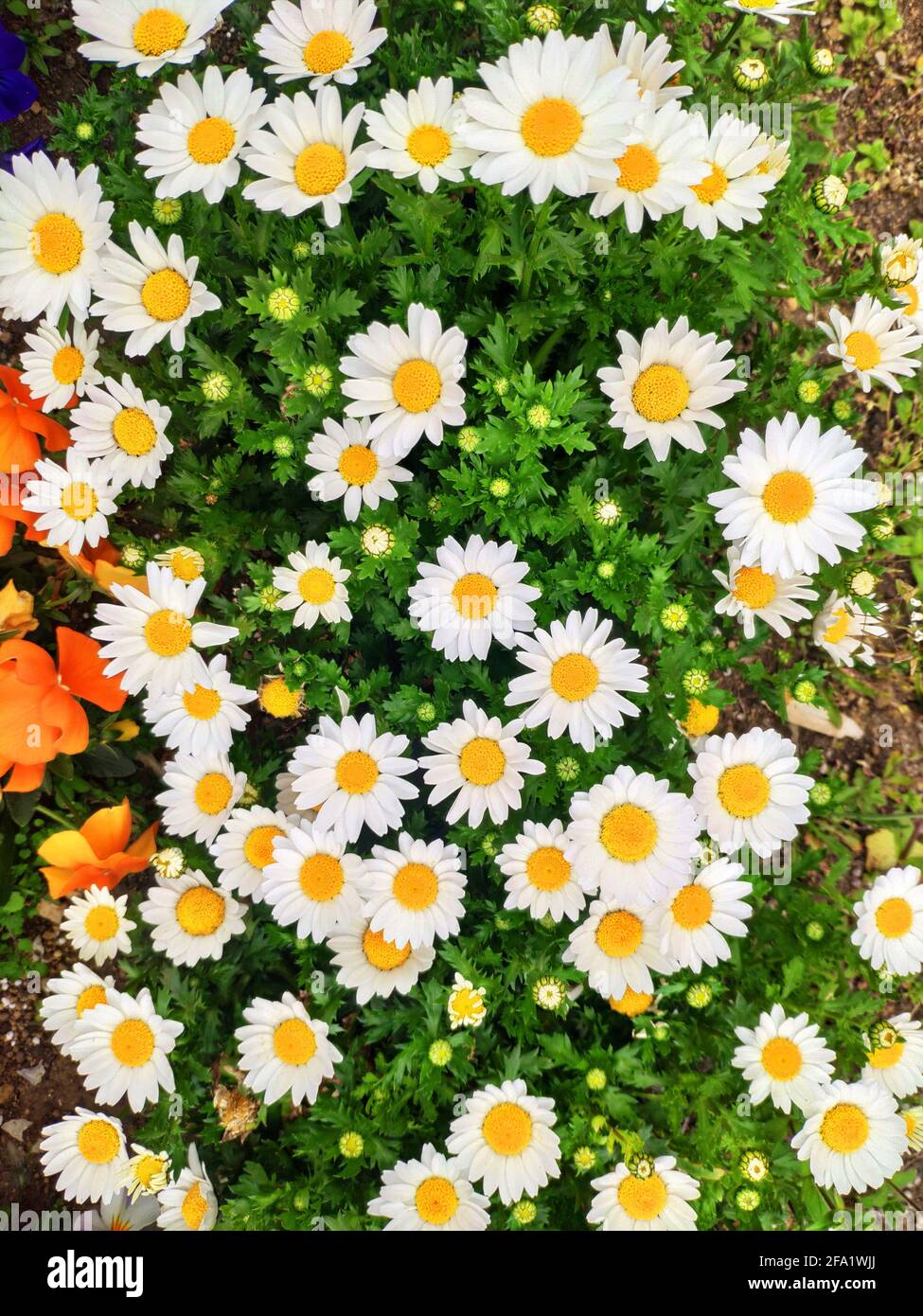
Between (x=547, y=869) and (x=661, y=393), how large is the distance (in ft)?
5.16

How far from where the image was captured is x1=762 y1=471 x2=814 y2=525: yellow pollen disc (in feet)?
9.60

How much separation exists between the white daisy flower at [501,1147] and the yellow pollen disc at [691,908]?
0.73 meters

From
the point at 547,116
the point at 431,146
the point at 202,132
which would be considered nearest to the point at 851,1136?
the point at 547,116

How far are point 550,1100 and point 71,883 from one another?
180 cm

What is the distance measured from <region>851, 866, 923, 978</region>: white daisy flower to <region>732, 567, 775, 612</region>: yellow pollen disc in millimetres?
1089

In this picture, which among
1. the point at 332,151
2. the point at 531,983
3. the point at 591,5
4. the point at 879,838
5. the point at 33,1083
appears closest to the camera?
the point at 332,151

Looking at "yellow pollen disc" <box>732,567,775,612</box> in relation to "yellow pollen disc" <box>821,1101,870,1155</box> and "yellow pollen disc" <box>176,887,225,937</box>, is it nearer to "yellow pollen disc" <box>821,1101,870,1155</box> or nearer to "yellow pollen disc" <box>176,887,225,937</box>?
"yellow pollen disc" <box>821,1101,870,1155</box>

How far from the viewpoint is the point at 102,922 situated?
3420mm

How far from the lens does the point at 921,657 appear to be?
4602mm

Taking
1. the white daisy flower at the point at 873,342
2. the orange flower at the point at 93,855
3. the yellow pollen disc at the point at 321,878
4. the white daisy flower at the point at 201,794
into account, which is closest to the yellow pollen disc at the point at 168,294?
the white daisy flower at the point at 201,794

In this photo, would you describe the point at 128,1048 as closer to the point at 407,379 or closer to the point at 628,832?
the point at 628,832

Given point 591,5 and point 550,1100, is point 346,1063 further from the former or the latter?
point 591,5

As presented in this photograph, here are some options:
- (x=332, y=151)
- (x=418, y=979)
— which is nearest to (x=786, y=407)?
(x=332, y=151)

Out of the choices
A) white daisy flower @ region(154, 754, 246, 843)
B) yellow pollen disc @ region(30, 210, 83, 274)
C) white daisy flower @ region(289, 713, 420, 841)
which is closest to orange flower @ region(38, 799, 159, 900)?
white daisy flower @ region(154, 754, 246, 843)
